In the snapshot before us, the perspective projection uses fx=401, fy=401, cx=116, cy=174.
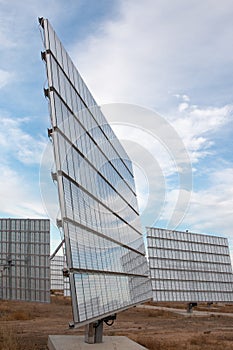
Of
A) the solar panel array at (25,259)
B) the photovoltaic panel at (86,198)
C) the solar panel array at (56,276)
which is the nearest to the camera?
the photovoltaic panel at (86,198)

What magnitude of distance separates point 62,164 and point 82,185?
195 centimetres

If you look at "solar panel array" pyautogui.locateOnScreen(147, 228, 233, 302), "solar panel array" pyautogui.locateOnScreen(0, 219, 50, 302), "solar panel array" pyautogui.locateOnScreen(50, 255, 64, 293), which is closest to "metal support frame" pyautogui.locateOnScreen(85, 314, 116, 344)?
"solar panel array" pyautogui.locateOnScreen(0, 219, 50, 302)

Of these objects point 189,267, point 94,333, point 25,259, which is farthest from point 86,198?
point 189,267

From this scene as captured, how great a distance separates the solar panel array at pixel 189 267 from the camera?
121 ft

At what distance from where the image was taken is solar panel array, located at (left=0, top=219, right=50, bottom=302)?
32125 millimetres

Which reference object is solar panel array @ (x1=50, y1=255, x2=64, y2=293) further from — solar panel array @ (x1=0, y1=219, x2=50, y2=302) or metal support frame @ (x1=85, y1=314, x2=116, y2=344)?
metal support frame @ (x1=85, y1=314, x2=116, y2=344)

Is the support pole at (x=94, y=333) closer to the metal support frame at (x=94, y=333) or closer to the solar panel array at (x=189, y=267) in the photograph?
the metal support frame at (x=94, y=333)

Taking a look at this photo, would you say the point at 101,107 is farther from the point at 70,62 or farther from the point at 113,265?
the point at 113,265

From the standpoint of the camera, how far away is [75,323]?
8383 mm

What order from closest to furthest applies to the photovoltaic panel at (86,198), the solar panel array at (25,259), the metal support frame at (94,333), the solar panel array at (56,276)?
the photovoltaic panel at (86,198) < the metal support frame at (94,333) < the solar panel array at (25,259) < the solar panel array at (56,276)

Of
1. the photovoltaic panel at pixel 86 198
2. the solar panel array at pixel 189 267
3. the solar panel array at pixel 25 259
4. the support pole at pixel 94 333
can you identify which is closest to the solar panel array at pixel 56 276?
the solar panel array at pixel 189 267

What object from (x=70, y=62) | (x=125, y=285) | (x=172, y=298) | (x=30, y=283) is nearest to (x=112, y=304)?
(x=125, y=285)

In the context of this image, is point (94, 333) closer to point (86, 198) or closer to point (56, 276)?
point (86, 198)

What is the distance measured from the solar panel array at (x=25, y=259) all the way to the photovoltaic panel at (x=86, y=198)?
16.4 meters
